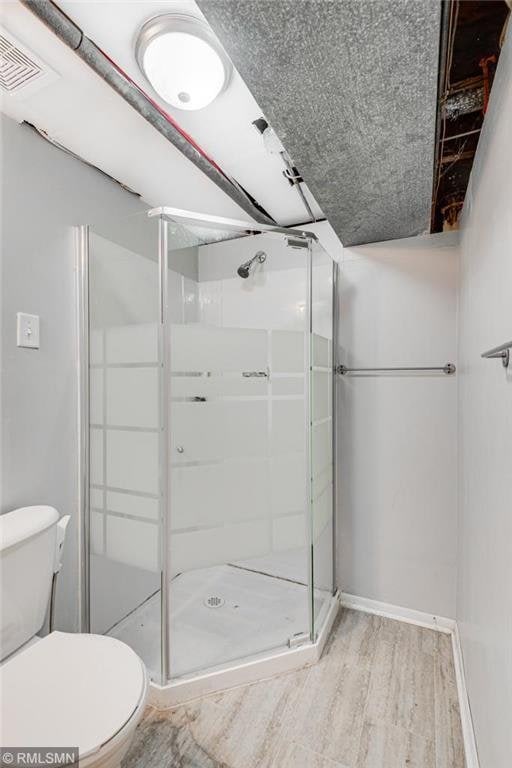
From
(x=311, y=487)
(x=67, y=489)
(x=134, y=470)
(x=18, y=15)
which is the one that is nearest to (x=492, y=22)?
(x=18, y=15)

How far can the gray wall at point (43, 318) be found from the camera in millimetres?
1356

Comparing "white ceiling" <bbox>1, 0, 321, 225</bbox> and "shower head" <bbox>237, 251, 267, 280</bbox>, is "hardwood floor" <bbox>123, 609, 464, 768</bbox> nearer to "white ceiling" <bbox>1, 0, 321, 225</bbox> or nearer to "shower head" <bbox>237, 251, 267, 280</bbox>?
"shower head" <bbox>237, 251, 267, 280</bbox>

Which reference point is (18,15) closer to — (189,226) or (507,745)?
(189,226)

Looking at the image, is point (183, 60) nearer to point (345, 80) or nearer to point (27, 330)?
point (345, 80)

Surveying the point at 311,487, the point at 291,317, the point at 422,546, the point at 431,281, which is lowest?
the point at 422,546

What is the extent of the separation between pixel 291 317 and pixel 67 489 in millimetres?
1289

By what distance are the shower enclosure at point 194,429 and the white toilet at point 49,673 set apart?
37 cm

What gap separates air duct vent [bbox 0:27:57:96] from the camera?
3.57 feet

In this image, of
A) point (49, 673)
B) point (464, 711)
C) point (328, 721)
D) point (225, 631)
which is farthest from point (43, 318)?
point (464, 711)

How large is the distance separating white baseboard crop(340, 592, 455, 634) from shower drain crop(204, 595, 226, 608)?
0.70 metres

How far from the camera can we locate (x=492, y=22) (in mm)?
847

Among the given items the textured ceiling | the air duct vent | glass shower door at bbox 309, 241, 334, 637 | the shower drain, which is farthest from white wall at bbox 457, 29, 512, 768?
the air duct vent

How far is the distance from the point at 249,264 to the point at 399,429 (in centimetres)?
120

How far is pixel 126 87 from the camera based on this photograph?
1.19 meters
